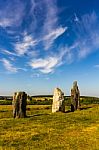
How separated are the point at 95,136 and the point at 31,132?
590cm

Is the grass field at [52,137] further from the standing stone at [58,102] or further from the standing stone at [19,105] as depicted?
the standing stone at [58,102]

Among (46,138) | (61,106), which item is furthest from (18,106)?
(46,138)

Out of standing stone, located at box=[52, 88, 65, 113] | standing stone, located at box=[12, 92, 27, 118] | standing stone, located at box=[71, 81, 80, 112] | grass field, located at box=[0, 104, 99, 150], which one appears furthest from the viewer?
standing stone, located at box=[71, 81, 80, 112]

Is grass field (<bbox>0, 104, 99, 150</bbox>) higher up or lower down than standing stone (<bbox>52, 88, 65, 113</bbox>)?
lower down

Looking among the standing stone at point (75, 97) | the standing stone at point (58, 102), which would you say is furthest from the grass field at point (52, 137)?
the standing stone at point (75, 97)

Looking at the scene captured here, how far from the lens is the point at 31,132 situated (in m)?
29.9

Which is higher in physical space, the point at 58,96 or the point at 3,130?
the point at 58,96

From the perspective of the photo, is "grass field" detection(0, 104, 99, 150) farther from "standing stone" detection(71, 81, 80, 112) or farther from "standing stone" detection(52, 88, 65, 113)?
"standing stone" detection(71, 81, 80, 112)

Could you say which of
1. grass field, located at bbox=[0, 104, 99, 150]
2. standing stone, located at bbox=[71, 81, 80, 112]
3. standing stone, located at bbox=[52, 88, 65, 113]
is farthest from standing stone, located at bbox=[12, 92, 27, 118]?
standing stone, located at bbox=[71, 81, 80, 112]

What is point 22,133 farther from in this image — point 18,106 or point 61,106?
point 61,106

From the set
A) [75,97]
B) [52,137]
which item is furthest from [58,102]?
[52,137]

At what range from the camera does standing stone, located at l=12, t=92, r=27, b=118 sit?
45.0 metres

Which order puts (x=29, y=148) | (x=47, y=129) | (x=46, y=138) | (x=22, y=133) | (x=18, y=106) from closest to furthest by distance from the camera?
1. (x=29, y=148)
2. (x=46, y=138)
3. (x=22, y=133)
4. (x=47, y=129)
5. (x=18, y=106)

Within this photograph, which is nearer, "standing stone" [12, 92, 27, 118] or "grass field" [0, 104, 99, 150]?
"grass field" [0, 104, 99, 150]
